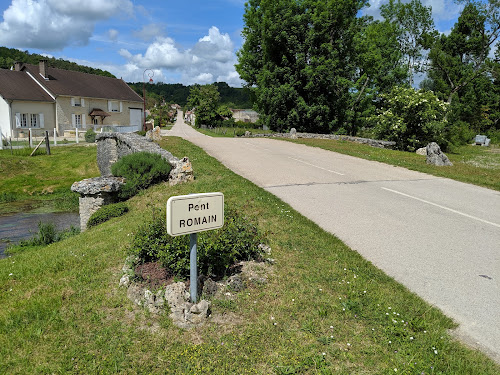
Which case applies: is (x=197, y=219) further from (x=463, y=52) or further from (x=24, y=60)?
(x=24, y=60)

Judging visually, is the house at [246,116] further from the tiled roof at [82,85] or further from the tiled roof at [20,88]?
the tiled roof at [20,88]

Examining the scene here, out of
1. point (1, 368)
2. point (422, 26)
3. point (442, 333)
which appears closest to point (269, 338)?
point (442, 333)

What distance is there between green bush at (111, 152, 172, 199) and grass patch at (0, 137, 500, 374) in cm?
518

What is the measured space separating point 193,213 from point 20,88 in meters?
39.8

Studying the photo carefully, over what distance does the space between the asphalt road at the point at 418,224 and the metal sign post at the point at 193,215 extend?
271 cm

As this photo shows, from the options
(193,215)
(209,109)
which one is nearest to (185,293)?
(193,215)

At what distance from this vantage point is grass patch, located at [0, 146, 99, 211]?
1639 centimetres

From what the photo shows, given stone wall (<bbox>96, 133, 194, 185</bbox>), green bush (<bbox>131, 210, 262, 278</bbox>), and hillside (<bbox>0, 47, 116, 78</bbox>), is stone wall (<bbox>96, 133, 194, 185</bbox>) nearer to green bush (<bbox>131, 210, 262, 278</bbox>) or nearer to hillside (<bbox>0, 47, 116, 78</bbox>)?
green bush (<bbox>131, 210, 262, 278</bbox>)

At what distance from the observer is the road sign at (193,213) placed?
3408mm

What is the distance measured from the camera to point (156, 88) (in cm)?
15800

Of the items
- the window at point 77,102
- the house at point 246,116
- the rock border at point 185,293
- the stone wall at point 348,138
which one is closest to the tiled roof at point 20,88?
the window at point 77,102

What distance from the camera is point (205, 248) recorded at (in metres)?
4.36

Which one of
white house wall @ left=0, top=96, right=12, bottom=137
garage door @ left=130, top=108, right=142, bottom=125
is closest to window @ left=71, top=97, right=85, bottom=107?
white house wall @ left=0, top=96, right=12, bottom=137

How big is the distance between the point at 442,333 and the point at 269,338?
5.76 ft
